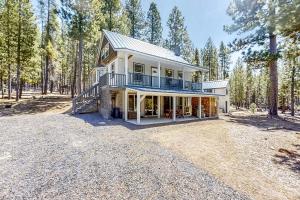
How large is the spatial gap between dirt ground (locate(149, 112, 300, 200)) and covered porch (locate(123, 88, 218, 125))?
5593mm

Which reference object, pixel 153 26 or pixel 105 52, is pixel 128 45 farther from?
pixel 153 26

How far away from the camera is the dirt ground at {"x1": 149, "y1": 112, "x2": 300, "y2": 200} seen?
17.4ft

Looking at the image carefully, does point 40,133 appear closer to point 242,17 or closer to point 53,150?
point 53,150

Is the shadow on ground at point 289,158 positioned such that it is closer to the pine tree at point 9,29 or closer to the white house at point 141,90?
the white house at point 141,90

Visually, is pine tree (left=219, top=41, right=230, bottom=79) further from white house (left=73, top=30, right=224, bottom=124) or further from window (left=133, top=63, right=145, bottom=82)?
window (left=133, top=63, right=145, bottom=82)

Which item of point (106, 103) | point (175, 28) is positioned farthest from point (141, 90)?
point (175, 28)

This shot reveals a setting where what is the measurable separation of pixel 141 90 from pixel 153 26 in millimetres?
25115

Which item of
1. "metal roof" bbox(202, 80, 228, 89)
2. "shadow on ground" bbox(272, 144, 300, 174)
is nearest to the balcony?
"shadow on ground" bbox(272, 144, 300, 174)

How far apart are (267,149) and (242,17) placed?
18032 millimetres

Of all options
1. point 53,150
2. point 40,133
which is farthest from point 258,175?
point 40,133

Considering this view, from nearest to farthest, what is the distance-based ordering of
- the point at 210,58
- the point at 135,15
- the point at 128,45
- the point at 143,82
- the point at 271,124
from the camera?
the point at 271,124 → the point at 143,82 → the point at 128,45 → the point at 135,15 → the point at 210,58

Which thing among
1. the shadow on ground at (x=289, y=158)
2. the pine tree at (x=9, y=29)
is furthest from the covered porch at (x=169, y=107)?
the pine tree at (x=9, y=29)

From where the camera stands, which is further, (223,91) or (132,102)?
(223,91)

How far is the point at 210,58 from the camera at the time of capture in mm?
49281
